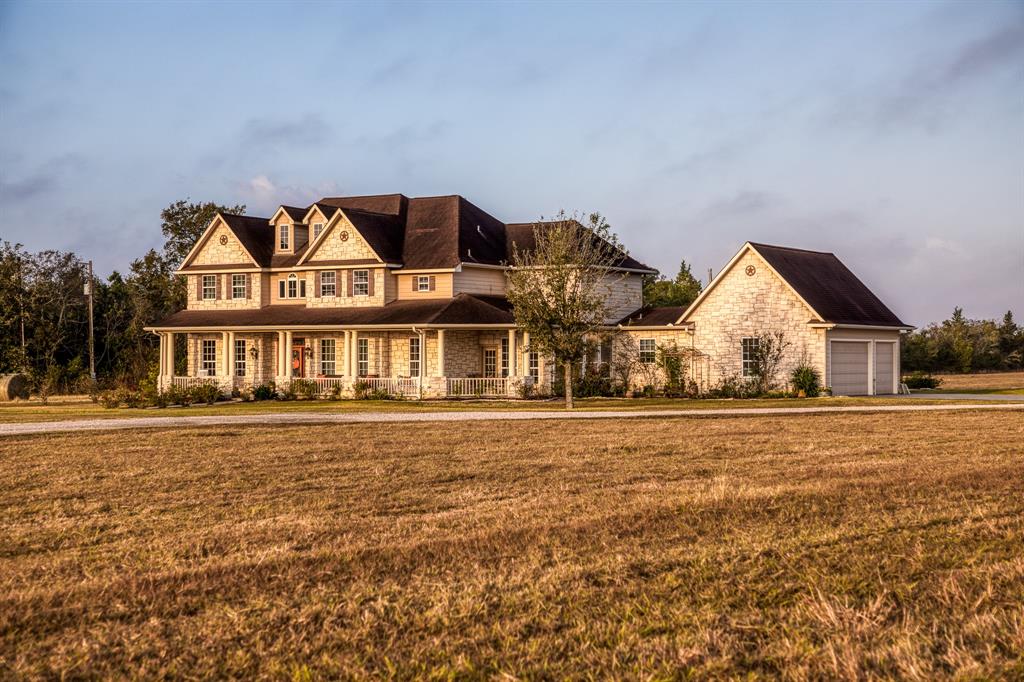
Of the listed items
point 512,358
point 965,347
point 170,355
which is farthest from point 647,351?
point 965,347

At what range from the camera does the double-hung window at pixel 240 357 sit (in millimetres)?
43125

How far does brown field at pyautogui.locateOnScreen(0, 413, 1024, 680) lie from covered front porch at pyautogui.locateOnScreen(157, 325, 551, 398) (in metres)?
23.0

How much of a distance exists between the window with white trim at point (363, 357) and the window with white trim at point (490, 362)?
485 cm

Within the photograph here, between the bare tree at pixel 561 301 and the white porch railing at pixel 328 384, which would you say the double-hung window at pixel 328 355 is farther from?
the bare tree at pixel 561 301

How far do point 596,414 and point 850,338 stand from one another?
47.2ft

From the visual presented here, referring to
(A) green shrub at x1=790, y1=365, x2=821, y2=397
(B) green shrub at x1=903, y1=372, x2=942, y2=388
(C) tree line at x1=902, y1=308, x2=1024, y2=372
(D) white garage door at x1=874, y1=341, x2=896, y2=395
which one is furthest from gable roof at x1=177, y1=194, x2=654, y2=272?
(C) tree line at x1=902, y1=308, x2=1024, y2=372

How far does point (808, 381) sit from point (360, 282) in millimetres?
18080

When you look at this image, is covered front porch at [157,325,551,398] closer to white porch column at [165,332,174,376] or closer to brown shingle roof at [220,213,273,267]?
white porch column at [165,332,174,376]

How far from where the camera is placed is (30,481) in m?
13.0

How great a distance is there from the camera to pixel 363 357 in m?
41.2

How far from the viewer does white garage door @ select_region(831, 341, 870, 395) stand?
1455 inches

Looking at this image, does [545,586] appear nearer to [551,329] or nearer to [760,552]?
[760,552]

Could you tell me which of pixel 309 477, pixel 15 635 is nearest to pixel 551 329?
pixel 309 477

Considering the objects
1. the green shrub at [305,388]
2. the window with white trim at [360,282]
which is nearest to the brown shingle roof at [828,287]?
the window with white trim at [360,282]
